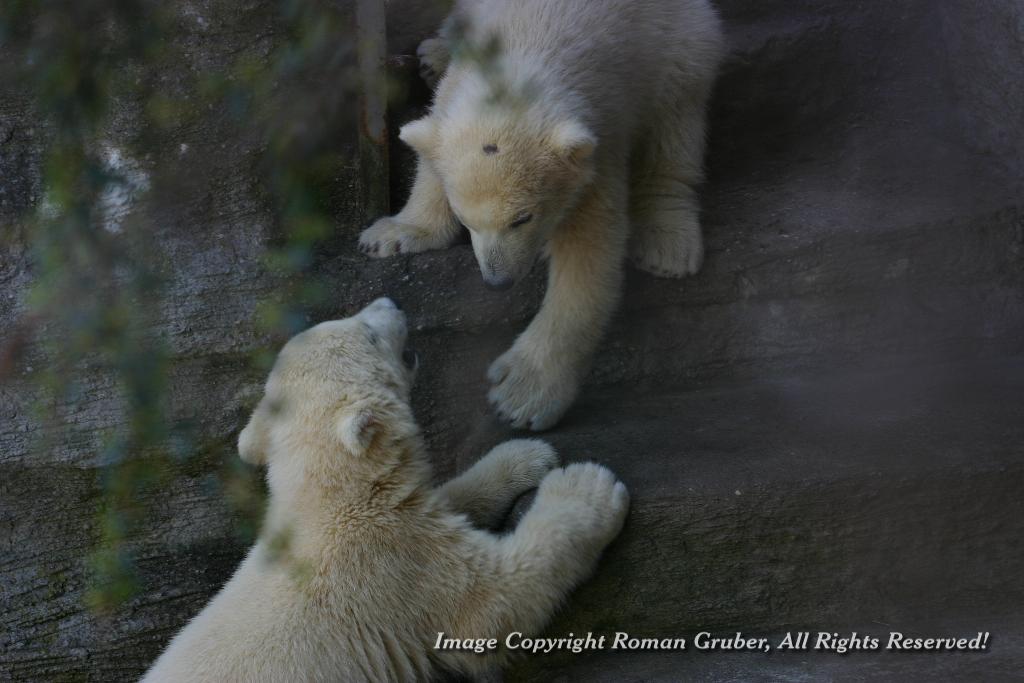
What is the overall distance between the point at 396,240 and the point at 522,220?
827mm

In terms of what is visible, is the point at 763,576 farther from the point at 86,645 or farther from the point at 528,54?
the point at 86,645

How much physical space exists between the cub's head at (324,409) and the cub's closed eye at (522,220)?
64 centimetres

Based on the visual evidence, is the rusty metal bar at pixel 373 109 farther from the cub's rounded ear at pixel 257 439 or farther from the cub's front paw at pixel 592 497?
the cub's front paw at pixel 592 497

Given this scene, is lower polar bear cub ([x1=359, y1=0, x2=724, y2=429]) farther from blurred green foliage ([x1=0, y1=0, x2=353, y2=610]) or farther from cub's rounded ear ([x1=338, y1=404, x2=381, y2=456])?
blurred green foliage ([x1=0, y1=0, x2=353, y2=610])

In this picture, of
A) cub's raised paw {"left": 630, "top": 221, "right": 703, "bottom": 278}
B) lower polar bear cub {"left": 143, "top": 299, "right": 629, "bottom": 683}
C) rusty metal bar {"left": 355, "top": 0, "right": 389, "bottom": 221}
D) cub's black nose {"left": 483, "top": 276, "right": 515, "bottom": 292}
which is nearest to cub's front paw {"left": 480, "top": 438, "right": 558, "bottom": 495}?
lower polar bear cub {"left": 143, "top": 299, "right": 629, "bottom": 683}

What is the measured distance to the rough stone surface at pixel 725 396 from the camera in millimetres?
3014

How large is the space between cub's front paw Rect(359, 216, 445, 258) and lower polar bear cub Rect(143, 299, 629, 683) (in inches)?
36.8

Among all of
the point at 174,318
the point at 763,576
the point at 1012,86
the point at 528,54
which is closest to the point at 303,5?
the point at 528,54

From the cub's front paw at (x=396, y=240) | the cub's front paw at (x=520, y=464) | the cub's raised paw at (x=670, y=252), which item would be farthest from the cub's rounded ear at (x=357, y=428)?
the cub's raised paw at (x=670, y=252)

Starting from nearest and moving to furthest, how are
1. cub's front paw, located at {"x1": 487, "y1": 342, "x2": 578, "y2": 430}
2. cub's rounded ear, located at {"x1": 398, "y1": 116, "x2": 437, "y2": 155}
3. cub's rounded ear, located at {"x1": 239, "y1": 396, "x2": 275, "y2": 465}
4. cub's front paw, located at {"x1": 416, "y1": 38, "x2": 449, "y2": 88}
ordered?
cub's rounded ear, located at {"x1": 239, "y1": 396, "x2": 275, "y2": 465} < cub's rounded ear, located at {"x1": 398, "y1": 116, "x2": 437, "y2": 155} < cub's front paw, located at {"x1": 487, "y1": 342, "x2": 578, "y2": 430} < cub's front paw, located at {"x1": 416, "y1": 38, "x2": 449, "y2": 88}

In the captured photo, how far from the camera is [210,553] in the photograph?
378 cm

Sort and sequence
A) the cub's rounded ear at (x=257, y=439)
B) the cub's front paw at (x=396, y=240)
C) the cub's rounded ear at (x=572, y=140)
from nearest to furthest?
the cub's rounded ear at (x=257, y=439)
the cub's rounded ear at (x=572, y=140)
the cub's front paw at (x=396, y=240)

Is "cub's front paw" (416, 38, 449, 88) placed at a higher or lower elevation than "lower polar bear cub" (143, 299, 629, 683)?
higher

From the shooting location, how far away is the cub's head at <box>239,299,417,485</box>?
2.85 metres
